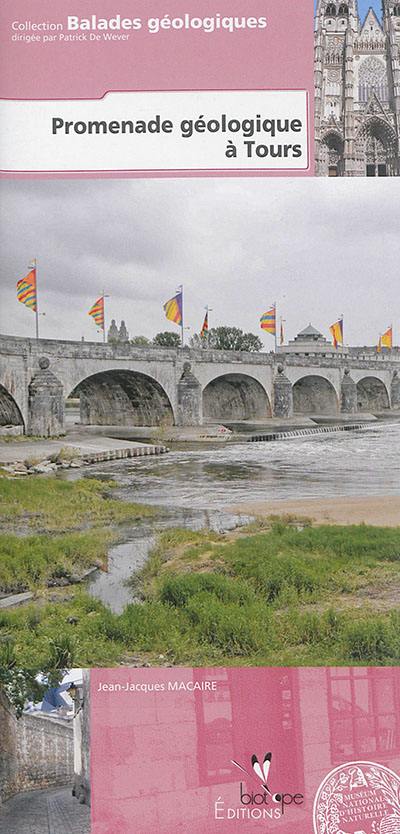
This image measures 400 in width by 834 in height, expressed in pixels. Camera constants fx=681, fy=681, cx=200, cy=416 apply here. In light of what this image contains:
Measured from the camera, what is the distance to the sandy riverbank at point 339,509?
2.81 metres

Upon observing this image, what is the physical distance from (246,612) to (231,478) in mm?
607

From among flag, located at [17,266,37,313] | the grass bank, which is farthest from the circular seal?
flag, located at [17,266,37,313]

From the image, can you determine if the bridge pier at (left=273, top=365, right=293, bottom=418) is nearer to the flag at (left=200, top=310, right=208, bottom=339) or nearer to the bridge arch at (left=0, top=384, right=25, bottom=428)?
the flag at (left=200, top=310, right=208, bottom=339)

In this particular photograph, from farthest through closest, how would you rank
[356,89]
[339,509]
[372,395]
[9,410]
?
[356,89], [372,395], [9,410], [339,509]

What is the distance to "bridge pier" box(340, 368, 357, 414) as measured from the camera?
342 centimetres

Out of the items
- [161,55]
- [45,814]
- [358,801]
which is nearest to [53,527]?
[45,814]

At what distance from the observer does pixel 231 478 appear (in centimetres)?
301

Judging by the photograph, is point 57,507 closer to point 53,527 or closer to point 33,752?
point 53,527

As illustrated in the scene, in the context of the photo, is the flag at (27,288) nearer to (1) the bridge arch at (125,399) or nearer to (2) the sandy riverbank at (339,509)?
(1) the bridge arch at (125,399)

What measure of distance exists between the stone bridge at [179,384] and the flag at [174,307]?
28 cm

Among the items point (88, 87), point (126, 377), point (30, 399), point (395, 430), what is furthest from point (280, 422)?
point (88, 87)

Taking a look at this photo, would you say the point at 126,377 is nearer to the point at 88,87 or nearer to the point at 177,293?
the point at 177,293

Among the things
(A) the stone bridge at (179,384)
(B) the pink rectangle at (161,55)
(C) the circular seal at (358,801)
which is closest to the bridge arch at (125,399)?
(A) the stone bridge at (179,384)

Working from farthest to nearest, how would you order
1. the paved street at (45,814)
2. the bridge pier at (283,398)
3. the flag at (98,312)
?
the bridge pier at (283,398)
the flag at (98,312)
the paved street at (45,814)
